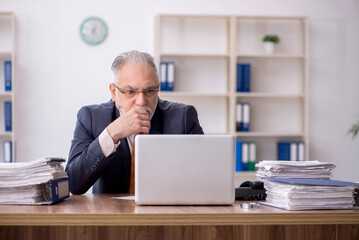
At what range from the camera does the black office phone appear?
72.4 inches

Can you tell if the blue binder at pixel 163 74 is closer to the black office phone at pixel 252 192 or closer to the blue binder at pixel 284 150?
the blue binder at pixel 284 150

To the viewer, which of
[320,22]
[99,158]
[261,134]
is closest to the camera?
[99,158]

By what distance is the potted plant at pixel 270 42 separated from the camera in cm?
516

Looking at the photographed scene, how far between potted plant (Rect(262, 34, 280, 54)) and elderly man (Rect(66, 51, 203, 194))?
9.42ft

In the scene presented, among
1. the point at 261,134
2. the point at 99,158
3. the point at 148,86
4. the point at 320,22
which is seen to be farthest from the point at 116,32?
the point at 99,158

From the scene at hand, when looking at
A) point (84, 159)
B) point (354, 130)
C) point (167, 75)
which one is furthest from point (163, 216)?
point (354, 130)

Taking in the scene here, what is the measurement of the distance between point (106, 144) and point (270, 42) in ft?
11.6

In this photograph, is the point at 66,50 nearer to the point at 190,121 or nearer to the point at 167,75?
the point at 167,75

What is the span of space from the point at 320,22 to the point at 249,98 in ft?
3.54

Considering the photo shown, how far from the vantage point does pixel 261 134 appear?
16.5 feet

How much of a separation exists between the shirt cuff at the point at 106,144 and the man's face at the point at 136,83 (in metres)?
0.33

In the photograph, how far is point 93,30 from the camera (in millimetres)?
5125

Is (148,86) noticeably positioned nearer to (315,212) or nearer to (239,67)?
(315,212)

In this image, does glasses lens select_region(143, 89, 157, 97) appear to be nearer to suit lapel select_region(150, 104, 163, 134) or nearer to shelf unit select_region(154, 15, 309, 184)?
suit lapel select_region(150, 104, 163, 134)
